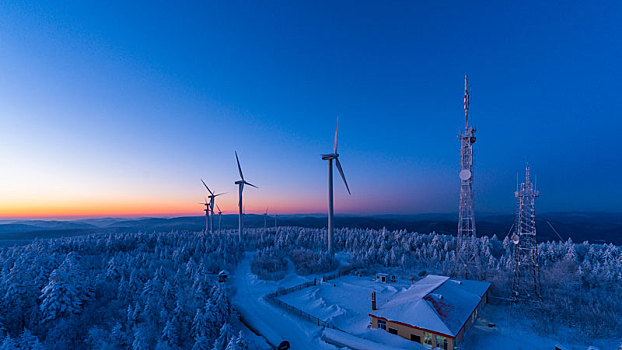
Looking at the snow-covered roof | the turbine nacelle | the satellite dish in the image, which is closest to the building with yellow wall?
the snow-covered roof

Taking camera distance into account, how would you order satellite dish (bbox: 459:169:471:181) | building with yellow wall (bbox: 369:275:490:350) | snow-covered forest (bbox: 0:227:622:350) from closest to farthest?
building with yellow wall (bbox: 369:275:490:350), snow-covered forest (bbox: 0:227:622:350), satellite dish (bbox: 459:169:471:181)

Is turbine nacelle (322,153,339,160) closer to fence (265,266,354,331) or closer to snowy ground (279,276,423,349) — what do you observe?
fence (265,266,354,331)

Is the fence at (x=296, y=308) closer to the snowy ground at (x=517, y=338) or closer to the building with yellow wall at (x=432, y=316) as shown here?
the building with yellow wall at (x=432, y=316)

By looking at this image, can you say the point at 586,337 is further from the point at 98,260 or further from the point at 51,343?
the point at 98,260

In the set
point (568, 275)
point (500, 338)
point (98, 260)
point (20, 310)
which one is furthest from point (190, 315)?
point (568, 275)

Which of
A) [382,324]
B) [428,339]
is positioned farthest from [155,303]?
[428,339]

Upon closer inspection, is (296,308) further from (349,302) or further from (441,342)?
(441,342)
